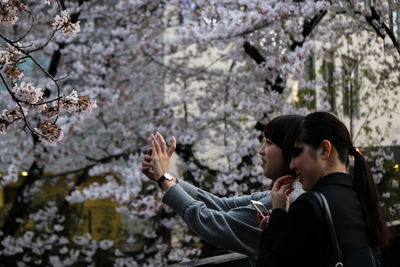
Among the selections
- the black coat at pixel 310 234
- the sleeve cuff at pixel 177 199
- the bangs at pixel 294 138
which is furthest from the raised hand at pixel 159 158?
the black coat at pixel 310 234

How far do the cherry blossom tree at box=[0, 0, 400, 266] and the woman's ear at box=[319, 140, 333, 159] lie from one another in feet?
15.0

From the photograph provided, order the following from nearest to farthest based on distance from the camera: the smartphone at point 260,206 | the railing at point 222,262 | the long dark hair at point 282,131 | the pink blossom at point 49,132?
the smartphone at point 260,206 → the long dark hair at point 282,131 → the pink blossom at point 49,132 → the railing at point 222,262

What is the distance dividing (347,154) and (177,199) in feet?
2.33

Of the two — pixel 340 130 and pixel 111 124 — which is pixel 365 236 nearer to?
pixel 340 130

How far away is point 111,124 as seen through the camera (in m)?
9.74

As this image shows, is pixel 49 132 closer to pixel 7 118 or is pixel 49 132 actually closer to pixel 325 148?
pixel 7 118

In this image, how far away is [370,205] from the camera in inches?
73.4

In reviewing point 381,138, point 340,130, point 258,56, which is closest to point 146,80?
point 258,56

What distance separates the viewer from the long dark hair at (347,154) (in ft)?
6.03

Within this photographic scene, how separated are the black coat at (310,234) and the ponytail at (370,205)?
1.6 inches

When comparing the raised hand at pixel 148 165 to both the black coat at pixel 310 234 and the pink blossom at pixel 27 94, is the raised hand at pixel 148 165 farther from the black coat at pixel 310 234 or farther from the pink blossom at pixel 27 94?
the black coat at pixel 310 234

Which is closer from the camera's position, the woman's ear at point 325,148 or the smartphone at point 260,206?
the woman's ear at point 325,148

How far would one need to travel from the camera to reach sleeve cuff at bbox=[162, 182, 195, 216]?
223 cm

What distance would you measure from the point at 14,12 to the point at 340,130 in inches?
65.7
